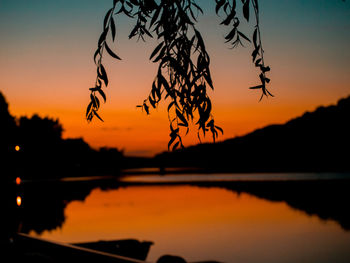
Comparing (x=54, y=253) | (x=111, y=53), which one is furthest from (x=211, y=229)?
(x=111, y=53)

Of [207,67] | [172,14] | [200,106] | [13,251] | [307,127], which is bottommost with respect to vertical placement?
[13,251]

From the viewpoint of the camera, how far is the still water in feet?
69.9

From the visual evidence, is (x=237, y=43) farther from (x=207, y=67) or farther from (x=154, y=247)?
(x=154, y=247)

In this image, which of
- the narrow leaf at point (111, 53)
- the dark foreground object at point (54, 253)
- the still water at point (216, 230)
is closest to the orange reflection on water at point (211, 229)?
the still water at point (216, 230)

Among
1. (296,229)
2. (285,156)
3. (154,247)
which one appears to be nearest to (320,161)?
(285,156)

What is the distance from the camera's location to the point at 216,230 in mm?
27219

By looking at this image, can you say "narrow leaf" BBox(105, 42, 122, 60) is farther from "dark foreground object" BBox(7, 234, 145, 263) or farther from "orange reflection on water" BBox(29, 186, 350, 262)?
"orange reflection on water" BBox(29, 186, 350, 262)

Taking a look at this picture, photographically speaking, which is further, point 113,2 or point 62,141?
point 62,141

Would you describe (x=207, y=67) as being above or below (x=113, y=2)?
below

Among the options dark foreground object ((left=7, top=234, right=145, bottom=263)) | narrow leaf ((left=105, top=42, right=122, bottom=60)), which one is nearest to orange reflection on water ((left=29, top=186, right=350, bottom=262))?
dark foreground object ((left=7, top=234, right=145, bottom=263))

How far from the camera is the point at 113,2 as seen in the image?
2.49 metres

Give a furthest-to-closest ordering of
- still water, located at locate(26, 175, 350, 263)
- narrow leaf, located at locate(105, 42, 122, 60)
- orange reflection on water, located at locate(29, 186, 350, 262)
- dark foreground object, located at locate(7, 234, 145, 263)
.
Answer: orange reflection on water, located at locate(29, 186, 350, 262), still water, located at locate(26, 175, 350, 263), dark foreground object, located at locate(7, 234, 145, 263), narrow leaf, located at locate(105, 42, 122, 60)

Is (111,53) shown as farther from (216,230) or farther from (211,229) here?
(211,229)

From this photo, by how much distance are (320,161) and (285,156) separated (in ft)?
41.7
